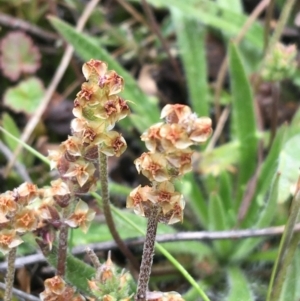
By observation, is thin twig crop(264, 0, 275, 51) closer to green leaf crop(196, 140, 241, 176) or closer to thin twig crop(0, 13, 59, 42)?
green leaf crop(196, 140, 241, 176)

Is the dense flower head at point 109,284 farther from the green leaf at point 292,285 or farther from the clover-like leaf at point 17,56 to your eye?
the clover-like leaf at point 17,56

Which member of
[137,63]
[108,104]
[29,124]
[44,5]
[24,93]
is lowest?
Result: [108,104]

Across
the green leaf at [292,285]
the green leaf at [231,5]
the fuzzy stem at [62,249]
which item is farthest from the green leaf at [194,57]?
the fuzzy stem at [62,249]

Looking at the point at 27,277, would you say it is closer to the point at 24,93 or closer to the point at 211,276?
the point at 211,276

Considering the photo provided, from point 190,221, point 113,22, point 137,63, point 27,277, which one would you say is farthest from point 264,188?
point 113,22

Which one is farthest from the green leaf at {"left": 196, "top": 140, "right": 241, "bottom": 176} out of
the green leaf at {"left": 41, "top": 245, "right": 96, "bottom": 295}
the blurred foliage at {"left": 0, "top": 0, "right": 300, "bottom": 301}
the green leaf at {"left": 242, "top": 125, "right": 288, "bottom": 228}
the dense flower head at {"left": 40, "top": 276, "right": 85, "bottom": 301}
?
the dense flower head at {"left": 40, "top": 276, "right": 85, "bottom": 301}

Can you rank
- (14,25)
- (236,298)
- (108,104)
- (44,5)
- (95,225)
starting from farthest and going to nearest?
(44,5) < (14,25) < (95,225) < (236,298) < (108,104)

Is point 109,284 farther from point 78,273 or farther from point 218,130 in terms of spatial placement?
point 218,130
